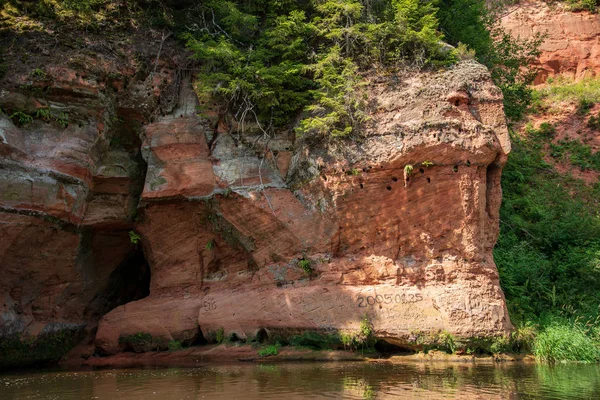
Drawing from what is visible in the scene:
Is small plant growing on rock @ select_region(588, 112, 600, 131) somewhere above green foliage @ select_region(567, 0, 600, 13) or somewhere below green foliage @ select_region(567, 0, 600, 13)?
below

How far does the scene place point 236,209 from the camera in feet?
40.7

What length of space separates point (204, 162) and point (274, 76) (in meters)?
2.65

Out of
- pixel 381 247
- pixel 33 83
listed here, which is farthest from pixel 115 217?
pixel 381 247

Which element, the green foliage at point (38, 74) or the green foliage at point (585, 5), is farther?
the green foliage at point (585, 5)

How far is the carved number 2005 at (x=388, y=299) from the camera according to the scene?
1076 cm

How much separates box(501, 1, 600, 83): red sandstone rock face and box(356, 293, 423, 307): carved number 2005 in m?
19.0

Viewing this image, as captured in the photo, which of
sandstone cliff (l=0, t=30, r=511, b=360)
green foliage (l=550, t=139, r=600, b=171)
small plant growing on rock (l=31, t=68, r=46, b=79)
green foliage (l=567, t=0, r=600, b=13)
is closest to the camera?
sandstone cliff (l=0, t=30, r=511, b=360)

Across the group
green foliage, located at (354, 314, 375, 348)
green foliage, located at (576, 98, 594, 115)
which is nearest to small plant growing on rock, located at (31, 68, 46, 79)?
green foliage, located at (354, 314, 375, 348)

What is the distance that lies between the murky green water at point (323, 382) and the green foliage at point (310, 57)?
526 centimetres

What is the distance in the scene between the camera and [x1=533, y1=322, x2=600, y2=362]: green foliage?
1006cm

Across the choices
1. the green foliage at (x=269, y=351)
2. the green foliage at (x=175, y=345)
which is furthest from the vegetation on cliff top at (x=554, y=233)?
the green foliage at (x=175, y=345)

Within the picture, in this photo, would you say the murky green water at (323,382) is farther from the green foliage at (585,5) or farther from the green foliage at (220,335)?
the green foliage at (585,5)

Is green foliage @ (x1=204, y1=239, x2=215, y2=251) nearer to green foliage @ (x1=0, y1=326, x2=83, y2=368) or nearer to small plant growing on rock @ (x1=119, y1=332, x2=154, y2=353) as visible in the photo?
small plant growing on rock @ (x1=119, y1=332, x2=154, y2=353)

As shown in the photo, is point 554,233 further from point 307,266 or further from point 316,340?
point 316,340
